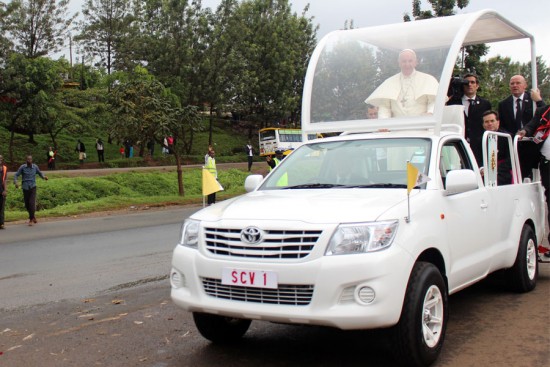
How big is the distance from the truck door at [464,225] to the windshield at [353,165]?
0.32 meters

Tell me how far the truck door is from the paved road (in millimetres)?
542

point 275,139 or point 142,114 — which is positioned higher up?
point 142,114

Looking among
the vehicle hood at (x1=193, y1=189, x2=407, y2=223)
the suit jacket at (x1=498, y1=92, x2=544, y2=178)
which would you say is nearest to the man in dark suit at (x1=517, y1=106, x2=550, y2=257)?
the suit jacket at (x1=498, y1=92, x2=544, y2=178)

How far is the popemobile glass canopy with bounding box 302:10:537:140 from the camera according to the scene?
259 inches

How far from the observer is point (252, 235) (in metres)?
4.33

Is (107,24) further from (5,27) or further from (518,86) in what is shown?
(518,86)

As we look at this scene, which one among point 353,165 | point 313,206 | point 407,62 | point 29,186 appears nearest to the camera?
point 313,206

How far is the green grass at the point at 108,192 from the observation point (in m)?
22.1

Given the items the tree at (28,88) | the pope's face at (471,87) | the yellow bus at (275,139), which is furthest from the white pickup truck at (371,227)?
the yellow bus at (275,139)

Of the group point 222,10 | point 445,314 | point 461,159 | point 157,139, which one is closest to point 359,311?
point 445,314

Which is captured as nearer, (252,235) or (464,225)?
(252,235)

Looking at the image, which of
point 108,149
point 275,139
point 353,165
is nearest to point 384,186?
point 353,165

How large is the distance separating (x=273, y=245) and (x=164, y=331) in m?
2.05

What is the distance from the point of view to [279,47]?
1944 inches
